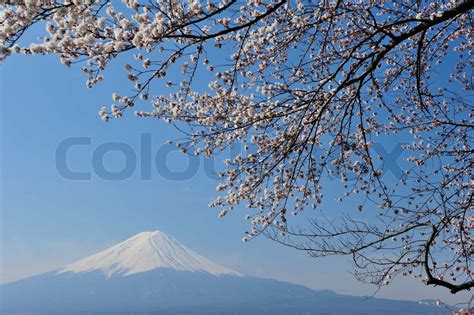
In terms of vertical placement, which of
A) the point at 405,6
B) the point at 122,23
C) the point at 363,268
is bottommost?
the point at 363,268

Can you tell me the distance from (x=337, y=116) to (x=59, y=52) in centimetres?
346

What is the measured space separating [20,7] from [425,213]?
205 inches

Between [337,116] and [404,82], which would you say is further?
[404,82]

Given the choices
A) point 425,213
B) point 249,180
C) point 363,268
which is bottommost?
point 363,268

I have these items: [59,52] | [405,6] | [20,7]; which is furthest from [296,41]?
[20,7]

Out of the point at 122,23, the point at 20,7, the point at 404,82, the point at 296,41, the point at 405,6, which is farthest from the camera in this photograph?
the point at 404,82

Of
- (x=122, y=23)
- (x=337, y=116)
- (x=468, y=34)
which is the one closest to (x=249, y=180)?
(x=337, y=116)

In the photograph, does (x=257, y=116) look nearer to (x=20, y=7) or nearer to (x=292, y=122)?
(x=292, y=122)

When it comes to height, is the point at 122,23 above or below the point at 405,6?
below

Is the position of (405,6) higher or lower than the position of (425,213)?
higher

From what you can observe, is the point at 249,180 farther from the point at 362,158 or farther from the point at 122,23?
the point at 122,23

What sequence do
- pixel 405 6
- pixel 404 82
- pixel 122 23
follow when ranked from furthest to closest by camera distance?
pixel 404 82
pixel 405 6
pixel 122 23

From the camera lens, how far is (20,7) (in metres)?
3.18

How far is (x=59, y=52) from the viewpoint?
384 cm
